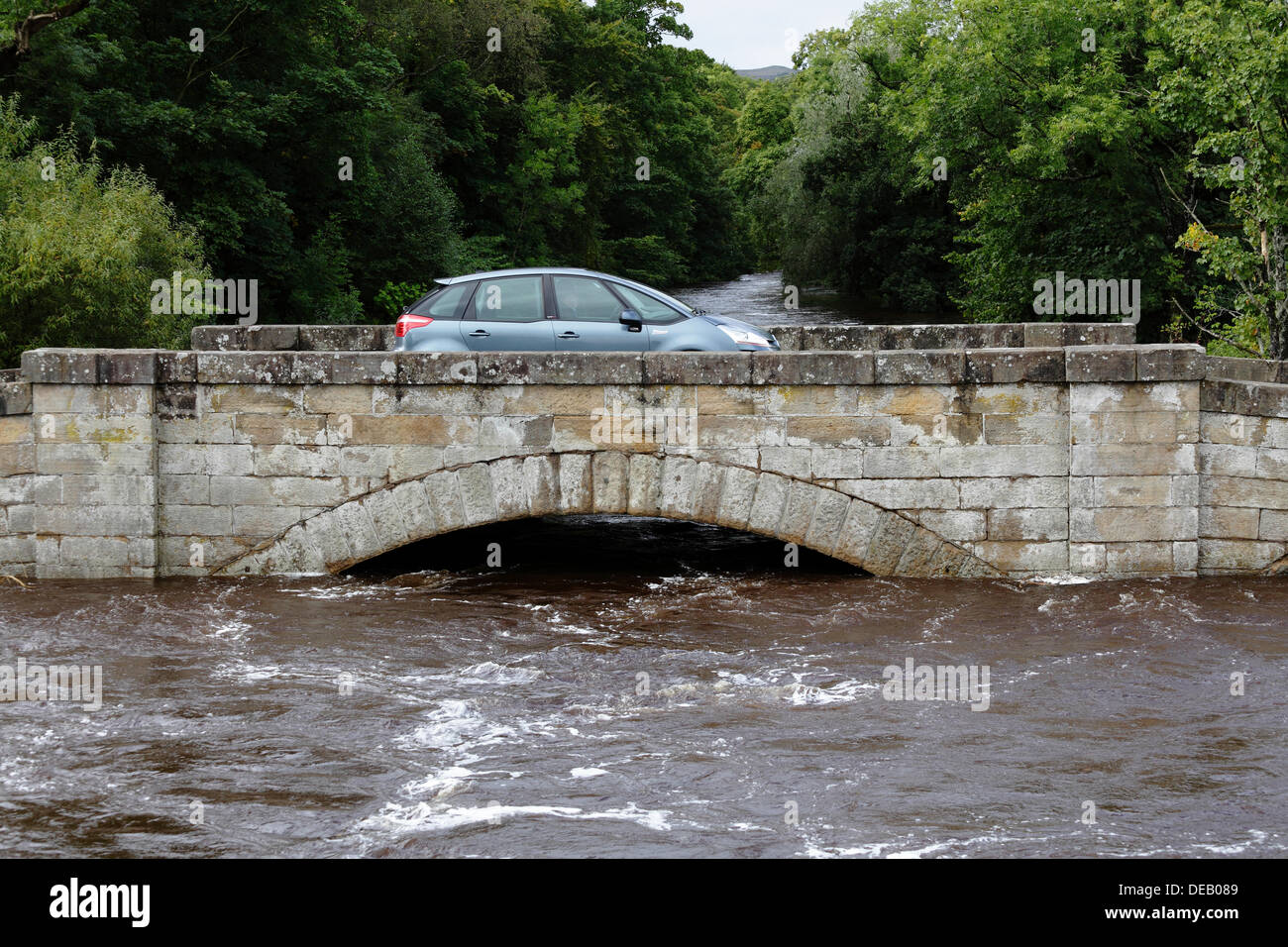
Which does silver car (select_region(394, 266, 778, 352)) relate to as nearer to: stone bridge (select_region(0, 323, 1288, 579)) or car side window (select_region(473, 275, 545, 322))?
car side window (select_region(473, 275, 545, 322))

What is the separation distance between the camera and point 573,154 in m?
47.7

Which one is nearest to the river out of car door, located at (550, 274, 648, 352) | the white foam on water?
the white foam on water

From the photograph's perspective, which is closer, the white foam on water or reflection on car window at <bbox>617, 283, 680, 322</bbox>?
the white foam on water

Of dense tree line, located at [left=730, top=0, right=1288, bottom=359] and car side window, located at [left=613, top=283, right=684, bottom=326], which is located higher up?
dense tree line, located at [left=730, top=0, right=1288, bottom=359]

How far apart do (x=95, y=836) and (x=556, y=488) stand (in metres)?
5.21

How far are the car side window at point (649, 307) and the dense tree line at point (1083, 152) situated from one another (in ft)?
30.8

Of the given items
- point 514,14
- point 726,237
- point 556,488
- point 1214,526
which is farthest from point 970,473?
point 726,237

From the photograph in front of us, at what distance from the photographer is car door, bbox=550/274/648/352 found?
42.4ft

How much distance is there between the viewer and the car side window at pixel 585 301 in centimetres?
1299

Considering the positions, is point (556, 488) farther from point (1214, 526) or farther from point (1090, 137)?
point (1090, 137)

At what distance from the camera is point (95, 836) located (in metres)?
6.76

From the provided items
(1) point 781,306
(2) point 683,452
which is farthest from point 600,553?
(1) point 781,306

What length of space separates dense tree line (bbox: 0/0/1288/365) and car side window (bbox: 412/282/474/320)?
444 centimetres
